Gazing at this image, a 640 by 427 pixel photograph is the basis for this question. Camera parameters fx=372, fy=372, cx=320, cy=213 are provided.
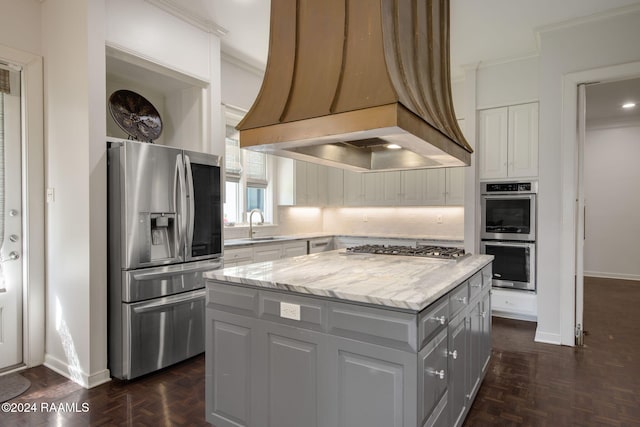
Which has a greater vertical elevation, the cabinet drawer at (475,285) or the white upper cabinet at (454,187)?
the white upper cabinet at (454,187)

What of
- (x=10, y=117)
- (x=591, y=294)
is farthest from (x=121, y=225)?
(x=591, y=294)

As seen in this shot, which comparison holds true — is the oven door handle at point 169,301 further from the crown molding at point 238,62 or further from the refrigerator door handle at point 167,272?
the crown molding at point 238,62

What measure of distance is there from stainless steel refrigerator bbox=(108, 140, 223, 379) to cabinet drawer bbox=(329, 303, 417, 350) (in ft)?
5.92

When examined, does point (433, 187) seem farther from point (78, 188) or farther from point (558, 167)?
point (78, 188)

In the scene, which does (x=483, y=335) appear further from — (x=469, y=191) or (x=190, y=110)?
(x=190, y=110)

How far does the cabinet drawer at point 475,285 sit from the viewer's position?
223 centimetres

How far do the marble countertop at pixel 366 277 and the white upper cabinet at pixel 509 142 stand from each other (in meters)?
2.16

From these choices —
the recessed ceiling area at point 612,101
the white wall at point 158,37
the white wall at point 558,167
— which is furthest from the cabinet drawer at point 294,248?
the recessed ceiling area at point 612,101

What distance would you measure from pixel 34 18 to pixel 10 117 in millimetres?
869

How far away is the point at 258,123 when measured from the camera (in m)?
1.84

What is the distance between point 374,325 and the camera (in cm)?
154

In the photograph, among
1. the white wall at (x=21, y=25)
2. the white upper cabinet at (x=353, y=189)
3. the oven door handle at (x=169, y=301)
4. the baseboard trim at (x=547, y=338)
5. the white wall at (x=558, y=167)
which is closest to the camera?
the oven door handle at (x=169, y=301)

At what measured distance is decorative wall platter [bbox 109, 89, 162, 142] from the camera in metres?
3.06

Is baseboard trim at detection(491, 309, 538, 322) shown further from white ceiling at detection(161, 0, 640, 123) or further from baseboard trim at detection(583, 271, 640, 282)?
baseboard trim at detection(583, 271, 640, 282)
